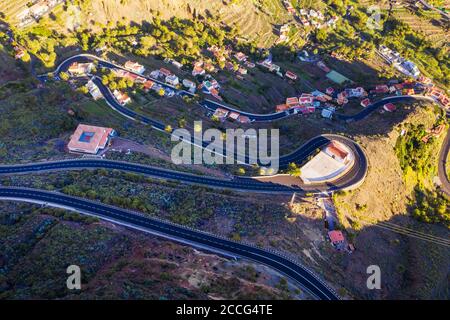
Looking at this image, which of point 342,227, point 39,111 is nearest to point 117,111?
point 39,111

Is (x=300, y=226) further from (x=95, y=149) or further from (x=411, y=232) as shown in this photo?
(x=95, y=149)

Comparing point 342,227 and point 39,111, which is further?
point 39,111

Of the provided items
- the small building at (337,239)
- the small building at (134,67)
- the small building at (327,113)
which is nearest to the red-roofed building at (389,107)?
the small building at (327,113)

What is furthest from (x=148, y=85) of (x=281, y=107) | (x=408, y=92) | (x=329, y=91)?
(x=408, y=92)

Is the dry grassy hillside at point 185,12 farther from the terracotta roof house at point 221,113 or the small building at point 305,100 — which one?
the terracotta roof house at point 221,113

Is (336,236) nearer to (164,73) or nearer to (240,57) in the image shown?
(164,73)

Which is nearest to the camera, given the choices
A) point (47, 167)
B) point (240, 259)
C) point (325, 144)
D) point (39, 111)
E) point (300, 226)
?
point (240, 259)

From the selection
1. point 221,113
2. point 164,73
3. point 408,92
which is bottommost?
point 221,113

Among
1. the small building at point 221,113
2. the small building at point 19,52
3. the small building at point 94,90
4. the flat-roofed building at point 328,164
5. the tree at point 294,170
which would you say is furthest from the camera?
the small building at point 19,52
